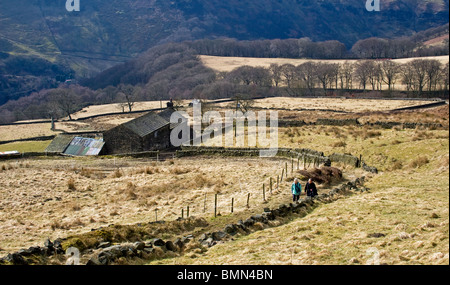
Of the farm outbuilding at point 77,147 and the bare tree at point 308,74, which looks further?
the bare tree at point 308,74

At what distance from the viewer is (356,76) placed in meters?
122

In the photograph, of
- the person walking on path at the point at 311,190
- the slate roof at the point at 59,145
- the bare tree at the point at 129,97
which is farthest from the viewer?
the bare tree at the point at 129,97

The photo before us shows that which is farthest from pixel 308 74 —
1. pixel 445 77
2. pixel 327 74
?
pixel 445 77

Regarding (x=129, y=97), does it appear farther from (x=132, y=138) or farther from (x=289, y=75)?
(x=132, y=138)

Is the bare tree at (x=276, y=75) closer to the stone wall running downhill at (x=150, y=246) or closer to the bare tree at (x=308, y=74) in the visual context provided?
the bare tree at (x=308, y=74)

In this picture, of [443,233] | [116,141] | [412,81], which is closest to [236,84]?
[412,81]

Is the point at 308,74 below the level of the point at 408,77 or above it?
above

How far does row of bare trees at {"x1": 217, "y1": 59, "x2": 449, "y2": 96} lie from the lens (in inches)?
3878

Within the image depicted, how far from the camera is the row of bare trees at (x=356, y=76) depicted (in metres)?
98.5

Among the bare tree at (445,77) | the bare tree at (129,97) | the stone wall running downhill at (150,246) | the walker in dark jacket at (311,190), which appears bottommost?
the stone wall running downhill at (150,246)

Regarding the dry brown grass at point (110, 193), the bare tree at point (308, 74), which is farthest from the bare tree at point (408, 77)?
the dry brown grass at point (110, 193)
